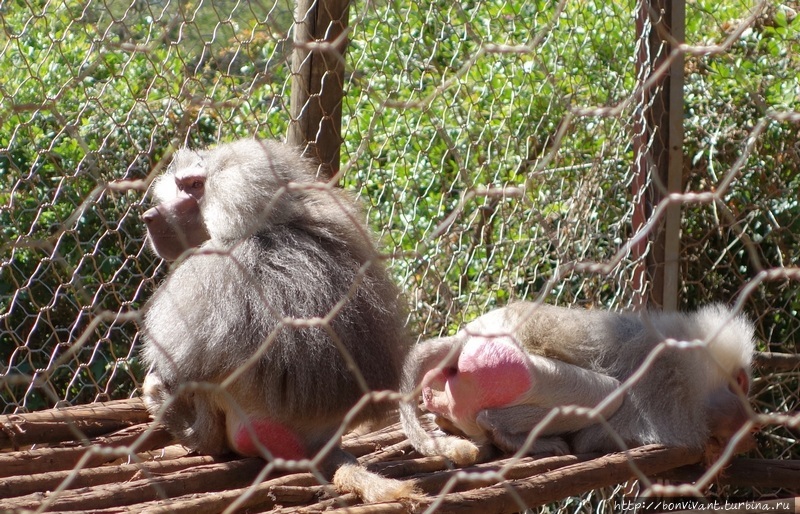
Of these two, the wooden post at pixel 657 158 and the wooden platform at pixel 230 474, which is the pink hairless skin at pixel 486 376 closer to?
the wooden platform at pixel 230 474

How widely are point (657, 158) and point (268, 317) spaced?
1.42 m

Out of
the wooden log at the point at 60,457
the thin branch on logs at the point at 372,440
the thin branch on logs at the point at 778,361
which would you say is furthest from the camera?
the thin branch on logs at the point at 778,361

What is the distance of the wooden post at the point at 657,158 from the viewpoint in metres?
2.79

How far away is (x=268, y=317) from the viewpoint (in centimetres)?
205

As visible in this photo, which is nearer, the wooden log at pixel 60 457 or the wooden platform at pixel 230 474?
the wooden platform at pixel 230 474

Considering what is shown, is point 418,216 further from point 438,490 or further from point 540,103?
point 438,490

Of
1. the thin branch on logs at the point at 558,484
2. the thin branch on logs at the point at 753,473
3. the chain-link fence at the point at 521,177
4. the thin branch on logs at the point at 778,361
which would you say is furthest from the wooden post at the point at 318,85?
the thin branch on logs at the point at 778,361

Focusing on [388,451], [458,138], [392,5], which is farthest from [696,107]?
[388,451]

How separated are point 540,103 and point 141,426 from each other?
208 centimetres

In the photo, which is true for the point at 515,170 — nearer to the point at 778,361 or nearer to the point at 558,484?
the point at 778,361

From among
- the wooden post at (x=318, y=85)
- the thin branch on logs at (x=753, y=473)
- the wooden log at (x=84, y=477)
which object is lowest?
the thin branch on logs at (x=753, y=473)

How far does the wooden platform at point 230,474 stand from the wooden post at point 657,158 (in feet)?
2.25

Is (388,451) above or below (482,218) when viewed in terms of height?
below

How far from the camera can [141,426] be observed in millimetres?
2414
